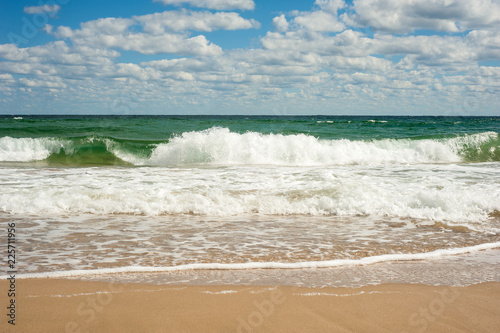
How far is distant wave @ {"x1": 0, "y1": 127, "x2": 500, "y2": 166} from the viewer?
52.5 ft

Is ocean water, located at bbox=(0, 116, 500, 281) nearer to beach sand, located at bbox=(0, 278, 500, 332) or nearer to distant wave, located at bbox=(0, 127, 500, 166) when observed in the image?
beach sand, located at bbox=(0, 278, 500, 332)

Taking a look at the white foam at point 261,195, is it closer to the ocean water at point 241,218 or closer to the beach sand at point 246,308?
the ocean water at point 241,218

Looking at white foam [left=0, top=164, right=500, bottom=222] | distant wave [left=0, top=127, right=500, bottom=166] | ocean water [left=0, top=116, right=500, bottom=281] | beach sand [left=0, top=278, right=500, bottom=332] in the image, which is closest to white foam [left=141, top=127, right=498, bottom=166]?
distant wave [left=0, top=127, right=500, bottom=166]

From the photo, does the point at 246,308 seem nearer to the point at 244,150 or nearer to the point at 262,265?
the point at 262,265

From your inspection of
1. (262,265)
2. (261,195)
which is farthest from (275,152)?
(262,265)

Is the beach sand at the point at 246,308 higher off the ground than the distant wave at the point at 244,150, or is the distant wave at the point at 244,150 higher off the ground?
the distant wave at the point at 244,150

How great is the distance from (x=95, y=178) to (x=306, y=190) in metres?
5.52

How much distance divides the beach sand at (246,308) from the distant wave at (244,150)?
11.3 metres

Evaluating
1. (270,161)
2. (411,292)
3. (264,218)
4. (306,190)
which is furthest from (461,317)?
(270,161)

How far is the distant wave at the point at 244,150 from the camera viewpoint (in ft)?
52.5

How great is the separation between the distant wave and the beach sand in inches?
444

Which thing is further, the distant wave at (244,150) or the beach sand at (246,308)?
the distant wave at (244,150)

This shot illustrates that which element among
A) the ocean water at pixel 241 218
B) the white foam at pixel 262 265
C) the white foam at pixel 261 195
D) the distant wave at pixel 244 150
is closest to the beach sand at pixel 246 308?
the white foam at pixel 262 265

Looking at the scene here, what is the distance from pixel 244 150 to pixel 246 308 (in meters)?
12.5
